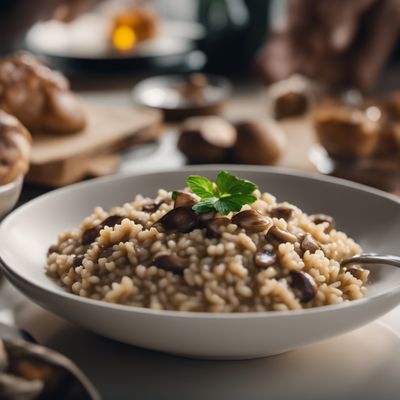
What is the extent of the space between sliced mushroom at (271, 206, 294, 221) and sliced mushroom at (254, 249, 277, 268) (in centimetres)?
16

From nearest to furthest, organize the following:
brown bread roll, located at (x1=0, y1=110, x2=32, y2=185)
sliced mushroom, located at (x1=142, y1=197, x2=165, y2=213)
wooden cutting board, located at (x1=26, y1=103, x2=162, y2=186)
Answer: sliced mushroom, located at (x1=142, y1=197, x2=165, y2=213) → brown bread roll, located at (x1=0, y1=110, x2=32, y2=185) → wooden cutting board, located at (x1=26, y1=103, x2=162, y2=186)

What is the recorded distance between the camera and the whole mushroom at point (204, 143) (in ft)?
8.77

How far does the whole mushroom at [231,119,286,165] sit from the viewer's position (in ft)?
8.66

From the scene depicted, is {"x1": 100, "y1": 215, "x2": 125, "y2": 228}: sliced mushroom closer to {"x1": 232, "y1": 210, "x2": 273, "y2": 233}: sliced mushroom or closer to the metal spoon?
{"x1": 232, "y1": 210, "x2": 273, "y2": 233}: sliced mushroom

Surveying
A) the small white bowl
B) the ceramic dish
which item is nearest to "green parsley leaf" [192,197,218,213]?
the small white bowl

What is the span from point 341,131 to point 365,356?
131 cm

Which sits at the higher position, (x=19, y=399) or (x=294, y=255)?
(x=294, y=255)

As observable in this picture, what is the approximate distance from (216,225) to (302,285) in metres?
0.18

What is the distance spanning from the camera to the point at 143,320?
1.22 metres

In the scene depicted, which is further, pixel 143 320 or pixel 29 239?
pixel 29 239

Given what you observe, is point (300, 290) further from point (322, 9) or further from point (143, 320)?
point (322, 9)

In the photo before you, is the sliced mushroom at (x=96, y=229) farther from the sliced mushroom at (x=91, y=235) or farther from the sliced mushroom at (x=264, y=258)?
the sliced mushroom at (x=264, y=258)

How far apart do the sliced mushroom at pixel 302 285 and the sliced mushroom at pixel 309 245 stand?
3.8 inches

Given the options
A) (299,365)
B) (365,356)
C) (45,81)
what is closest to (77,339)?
(299,365)
